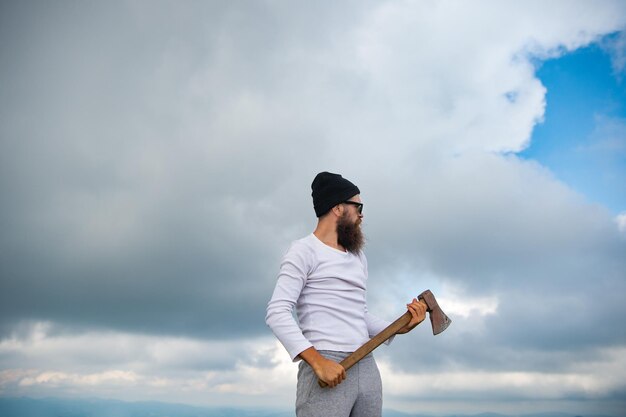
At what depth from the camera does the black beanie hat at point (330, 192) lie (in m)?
5.56

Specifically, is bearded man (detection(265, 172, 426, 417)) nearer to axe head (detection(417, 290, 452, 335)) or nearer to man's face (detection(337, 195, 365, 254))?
man's face (detection(337, 195, 365, 254))

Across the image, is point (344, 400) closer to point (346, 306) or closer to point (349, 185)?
point (346, 306)

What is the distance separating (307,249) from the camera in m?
5.27

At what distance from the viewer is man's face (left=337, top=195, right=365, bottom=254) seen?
18.1 ft

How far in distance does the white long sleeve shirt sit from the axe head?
653 mm

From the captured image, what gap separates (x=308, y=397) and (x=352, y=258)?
1.39 meters

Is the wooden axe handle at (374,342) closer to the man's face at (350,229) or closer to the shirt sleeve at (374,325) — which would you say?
the shirt sleeve at (374,325)

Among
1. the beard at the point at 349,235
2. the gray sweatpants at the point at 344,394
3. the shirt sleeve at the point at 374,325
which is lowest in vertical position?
the gray sweatpants at the point at 344,394

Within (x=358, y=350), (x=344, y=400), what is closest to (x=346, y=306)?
(x=358, y=350)

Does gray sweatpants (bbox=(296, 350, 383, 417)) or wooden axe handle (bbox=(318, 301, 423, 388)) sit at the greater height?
wooden axe handle (bbox=(318, 301, 423, 388))

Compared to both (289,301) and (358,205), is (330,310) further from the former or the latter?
(358,205)

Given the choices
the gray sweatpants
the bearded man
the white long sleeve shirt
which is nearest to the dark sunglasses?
the bearded man

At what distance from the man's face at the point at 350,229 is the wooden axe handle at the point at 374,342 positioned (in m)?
0.80

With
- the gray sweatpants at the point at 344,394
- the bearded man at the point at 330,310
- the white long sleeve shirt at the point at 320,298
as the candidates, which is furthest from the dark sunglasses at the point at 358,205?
the gray sweatpants at the point at 344,394
